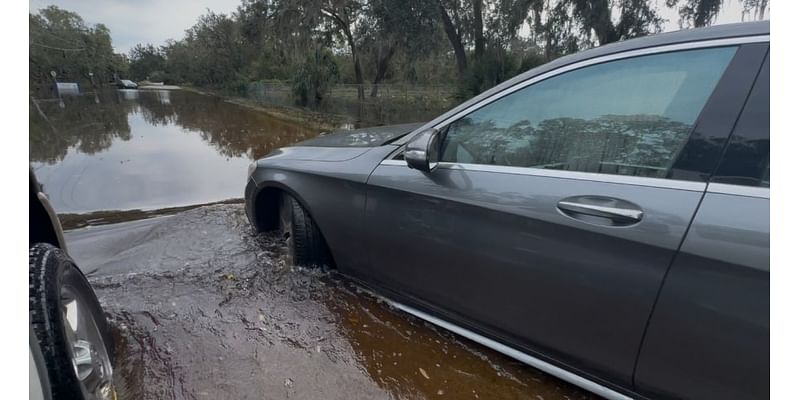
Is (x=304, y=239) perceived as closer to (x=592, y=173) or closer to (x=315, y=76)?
(x=592, y=173)

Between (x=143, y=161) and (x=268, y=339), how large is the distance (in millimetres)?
6757

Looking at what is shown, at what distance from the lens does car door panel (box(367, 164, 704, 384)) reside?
1.35m

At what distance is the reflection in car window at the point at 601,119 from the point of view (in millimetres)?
1391

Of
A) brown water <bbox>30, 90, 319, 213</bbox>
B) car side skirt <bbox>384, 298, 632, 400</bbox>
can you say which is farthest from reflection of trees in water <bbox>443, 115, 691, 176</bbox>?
brown water <bbox>30, 90, 319, 213</bbox>

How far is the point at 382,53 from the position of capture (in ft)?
60.0

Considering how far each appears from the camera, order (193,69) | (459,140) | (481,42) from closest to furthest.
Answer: (459,140)
(481,42)
(193,69)

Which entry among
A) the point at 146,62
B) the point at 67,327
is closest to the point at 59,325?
the point at 67,327

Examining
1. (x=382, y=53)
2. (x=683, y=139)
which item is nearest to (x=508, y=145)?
(x=683, y=139)

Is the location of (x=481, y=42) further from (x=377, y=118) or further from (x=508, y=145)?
(x=508, y=145)

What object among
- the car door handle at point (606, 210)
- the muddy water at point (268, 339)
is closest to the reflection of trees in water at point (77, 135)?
the muddy water at point (268, 339)

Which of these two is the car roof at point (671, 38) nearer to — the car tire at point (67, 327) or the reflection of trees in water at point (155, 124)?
the car tire at point (67, 327)

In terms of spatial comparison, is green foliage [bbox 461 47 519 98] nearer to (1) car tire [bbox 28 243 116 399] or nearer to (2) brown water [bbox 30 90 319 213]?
(2) brown water [bbox 30 90 319 213]

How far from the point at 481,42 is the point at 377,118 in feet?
16.0

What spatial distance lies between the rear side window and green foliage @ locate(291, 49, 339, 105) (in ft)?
65.1
